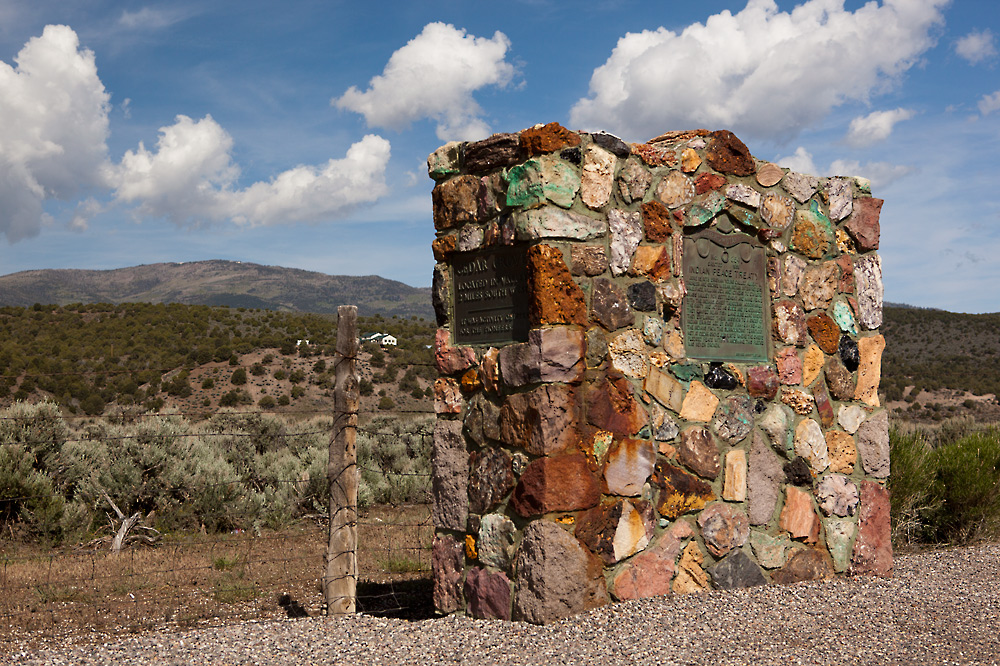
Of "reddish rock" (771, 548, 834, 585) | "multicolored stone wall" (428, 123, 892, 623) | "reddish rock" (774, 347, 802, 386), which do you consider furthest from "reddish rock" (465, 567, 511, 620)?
"reddish rock" (774, 347, 802, 386)

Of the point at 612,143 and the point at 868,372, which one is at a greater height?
the point at 612,143

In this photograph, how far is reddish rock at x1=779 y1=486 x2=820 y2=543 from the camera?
5.31 meters

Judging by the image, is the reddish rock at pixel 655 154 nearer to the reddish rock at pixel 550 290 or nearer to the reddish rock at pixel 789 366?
the reddish rock at pixel 550 290

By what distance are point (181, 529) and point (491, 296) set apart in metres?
5.78

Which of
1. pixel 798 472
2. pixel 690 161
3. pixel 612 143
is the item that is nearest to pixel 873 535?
pixel 798 472

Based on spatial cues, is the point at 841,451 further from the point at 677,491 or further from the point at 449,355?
the point at 449,355

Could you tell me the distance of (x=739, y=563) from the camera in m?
5.05

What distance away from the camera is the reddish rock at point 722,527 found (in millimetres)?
4910

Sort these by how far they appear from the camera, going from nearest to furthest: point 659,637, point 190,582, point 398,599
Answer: point 659,637, point 398,599, point 190,582

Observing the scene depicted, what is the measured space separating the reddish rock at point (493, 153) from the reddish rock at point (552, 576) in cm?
206

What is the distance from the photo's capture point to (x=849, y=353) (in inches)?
227

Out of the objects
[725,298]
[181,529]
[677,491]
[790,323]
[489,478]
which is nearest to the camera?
[489,478]

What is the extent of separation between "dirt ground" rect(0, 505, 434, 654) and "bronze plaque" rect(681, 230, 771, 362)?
101 inches

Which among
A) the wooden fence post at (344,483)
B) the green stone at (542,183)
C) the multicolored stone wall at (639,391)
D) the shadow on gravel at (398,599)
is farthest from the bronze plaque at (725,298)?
the shadow on gravel at (398,599)
